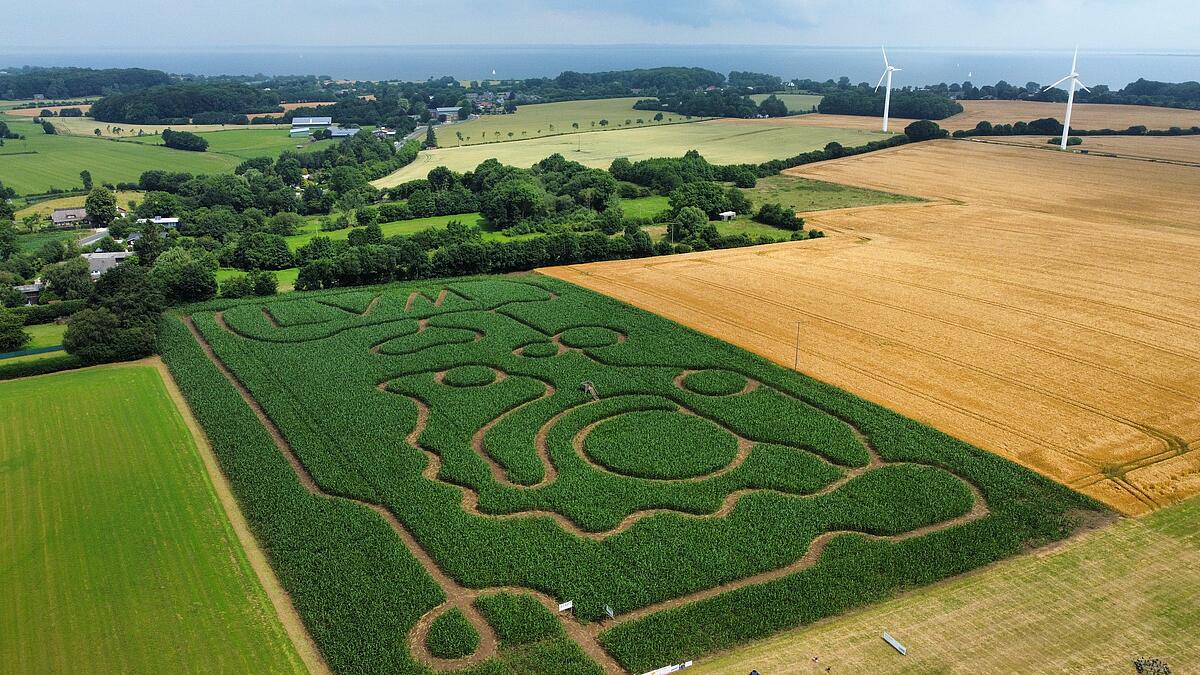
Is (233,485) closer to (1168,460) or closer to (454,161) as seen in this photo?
(1168,460)

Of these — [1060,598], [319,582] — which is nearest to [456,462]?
[319,582]

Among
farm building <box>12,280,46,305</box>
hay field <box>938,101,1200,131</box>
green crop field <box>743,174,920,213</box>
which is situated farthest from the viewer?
hay field <box>938,101,1200,131</box>

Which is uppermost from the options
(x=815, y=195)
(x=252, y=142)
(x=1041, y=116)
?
(x=1041, y=116)

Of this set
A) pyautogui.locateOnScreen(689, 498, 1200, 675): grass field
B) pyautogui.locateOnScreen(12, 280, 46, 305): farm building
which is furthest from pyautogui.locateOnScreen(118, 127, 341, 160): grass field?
pyautogui.locateOnScreen(689, 498, 1200, 675): grass field

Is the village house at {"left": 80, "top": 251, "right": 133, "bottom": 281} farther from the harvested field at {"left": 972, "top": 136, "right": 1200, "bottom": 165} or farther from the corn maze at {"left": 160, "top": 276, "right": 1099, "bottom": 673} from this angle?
the harvested field at {"left": 972, "top": 136, "right": 1200, "bottom": 165}

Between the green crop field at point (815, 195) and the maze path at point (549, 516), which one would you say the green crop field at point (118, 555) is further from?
the green crop field at point (815, 195)

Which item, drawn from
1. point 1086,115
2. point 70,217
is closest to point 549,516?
point 70,217

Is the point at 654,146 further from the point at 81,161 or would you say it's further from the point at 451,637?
the point at 451,637
